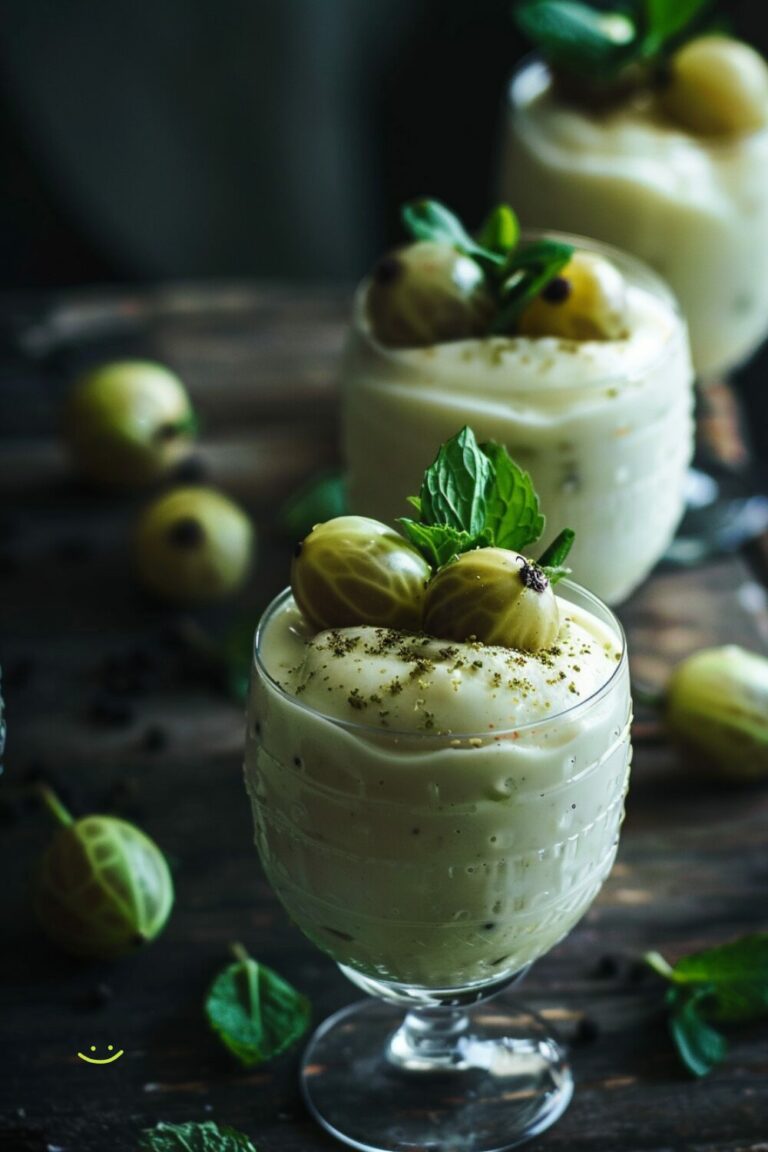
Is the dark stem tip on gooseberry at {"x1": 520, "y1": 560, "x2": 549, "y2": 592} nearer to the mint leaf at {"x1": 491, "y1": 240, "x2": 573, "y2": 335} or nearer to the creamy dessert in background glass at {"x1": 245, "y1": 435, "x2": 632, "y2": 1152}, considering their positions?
the creamy dessert in background glass at {"x1": 245, "y1": 435, "x2": 632, "y2": 1152}

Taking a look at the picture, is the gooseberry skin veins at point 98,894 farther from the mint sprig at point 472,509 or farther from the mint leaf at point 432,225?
the mint leaf at point 432,225

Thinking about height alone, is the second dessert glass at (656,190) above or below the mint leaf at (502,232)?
below

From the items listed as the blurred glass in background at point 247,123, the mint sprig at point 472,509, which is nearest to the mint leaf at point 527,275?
the mint sprig at point 472,509

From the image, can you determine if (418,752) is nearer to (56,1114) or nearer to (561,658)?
(561,658)

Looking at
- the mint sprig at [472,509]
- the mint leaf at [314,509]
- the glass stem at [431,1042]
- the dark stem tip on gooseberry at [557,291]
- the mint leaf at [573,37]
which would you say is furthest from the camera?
the mint leaf at [314,509]

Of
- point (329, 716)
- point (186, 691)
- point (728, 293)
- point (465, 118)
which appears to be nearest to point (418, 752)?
point (329, 716)

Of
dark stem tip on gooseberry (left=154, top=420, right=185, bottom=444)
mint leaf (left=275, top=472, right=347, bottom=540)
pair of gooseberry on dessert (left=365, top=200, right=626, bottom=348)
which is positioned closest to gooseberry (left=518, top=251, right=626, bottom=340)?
pair of gooseberry on dessert (left=365, top=200, right=626, bottom=348)

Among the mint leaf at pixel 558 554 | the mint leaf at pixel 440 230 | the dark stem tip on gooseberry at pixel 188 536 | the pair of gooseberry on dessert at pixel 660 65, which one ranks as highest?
the pair of gooseberry on dessert at pixel 660 65
